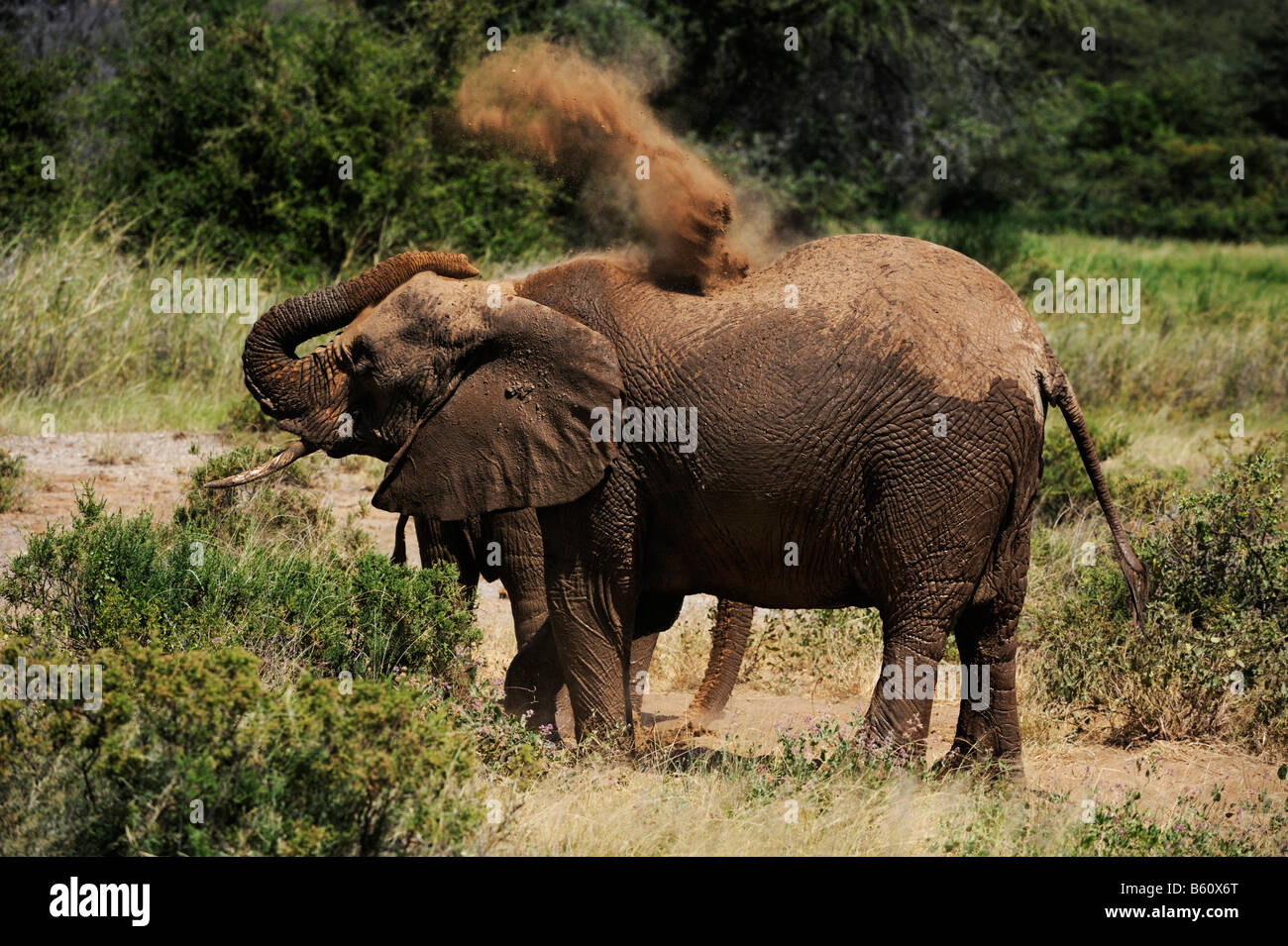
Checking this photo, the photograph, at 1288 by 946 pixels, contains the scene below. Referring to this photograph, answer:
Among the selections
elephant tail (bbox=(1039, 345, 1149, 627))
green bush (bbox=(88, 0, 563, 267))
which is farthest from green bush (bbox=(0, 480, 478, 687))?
green bush (bbox=(88, 0, 563, 267))

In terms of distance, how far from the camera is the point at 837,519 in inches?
237

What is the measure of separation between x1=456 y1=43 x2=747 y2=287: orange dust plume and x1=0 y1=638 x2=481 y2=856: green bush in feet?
7.53

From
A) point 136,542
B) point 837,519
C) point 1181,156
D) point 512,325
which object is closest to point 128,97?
point 136,542

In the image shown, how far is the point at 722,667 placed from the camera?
796 centimetres

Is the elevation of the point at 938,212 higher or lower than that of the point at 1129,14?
lower

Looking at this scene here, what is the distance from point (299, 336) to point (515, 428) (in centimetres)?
105

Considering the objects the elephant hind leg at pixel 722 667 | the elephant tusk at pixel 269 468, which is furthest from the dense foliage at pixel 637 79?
the elephant hind leg at pixel 722 667

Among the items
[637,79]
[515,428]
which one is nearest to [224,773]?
[515,428]

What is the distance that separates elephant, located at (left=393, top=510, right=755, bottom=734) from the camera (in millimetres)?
7715

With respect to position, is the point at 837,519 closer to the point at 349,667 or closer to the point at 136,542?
the point at 349,667

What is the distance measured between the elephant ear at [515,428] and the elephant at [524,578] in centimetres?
133

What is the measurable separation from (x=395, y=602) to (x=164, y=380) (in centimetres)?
685

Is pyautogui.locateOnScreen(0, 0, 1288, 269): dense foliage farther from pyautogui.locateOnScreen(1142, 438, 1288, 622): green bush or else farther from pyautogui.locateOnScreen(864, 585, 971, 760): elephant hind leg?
pyautogui.locateOnScreen(1142, 438, 1288, 622): green bush

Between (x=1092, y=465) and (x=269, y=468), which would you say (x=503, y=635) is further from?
(x=1092, y=465)
